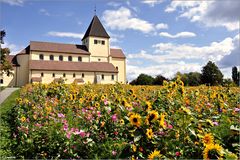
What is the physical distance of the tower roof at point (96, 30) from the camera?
57.4 m

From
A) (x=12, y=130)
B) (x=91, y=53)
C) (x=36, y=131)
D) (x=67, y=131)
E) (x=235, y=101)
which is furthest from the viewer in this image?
(x=91, y=53)

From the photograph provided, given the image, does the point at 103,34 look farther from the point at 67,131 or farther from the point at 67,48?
the point at 67,131

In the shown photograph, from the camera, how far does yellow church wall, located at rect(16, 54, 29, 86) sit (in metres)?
49.1

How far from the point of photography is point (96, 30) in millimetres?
58156

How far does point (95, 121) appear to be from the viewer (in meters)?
4.44

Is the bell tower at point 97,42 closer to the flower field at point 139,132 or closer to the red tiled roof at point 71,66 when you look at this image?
the red tiled roof at point 71,66

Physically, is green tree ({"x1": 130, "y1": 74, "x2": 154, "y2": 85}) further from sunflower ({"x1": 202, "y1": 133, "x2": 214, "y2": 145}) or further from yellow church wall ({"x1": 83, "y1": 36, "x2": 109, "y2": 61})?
sunflower ({"x1": 202, "y1": 133, "x2": 214, "y2": 145})

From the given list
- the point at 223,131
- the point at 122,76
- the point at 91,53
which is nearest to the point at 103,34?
the point at 91,53

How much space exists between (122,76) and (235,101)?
5161 cm

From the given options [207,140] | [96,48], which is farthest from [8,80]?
[207,140]

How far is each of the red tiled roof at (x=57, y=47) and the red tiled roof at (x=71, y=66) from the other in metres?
3.73

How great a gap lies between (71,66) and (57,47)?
22.7 feet

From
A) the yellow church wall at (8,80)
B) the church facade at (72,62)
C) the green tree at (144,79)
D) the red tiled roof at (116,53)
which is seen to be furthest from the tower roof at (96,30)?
the yellow church wall at (8,80)

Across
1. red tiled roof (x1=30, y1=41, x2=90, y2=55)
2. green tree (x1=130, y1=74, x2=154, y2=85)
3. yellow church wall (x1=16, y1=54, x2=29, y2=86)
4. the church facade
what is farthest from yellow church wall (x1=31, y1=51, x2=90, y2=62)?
green tree (x1=130, y1=74, x2=154, y2=85)
